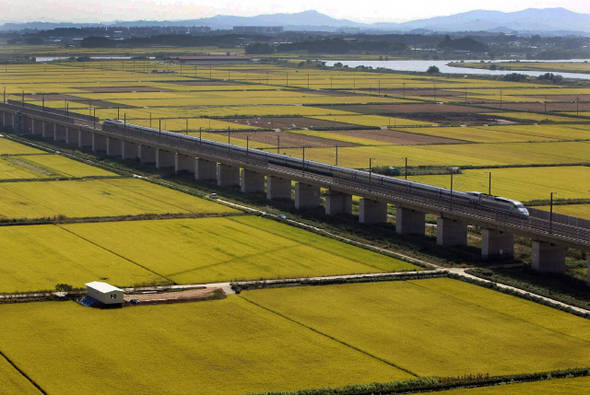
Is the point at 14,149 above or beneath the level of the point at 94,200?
above

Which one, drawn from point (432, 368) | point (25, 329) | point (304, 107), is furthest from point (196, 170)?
point (304, 107)

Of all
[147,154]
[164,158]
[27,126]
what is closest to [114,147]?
[147,154]

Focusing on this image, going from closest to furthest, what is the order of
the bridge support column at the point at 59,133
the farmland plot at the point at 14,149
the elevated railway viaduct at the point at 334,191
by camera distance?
the elevated railway viaduct at the point at 334,191 < the farmland plot at the point at 14,149 < the bridge support column at the point at 59,133

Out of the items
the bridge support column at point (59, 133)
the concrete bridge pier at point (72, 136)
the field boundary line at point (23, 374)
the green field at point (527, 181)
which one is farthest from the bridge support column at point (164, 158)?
the field boundary line at point (23, 374)

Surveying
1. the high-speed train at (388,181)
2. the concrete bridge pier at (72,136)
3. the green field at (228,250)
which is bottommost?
the green field at (228,250)

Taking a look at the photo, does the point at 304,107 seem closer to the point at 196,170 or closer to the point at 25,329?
the point at 196,170

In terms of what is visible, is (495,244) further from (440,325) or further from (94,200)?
(94,200)

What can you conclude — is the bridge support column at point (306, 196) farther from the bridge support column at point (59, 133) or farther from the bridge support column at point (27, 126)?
the bridge support column at point (27, 126)
